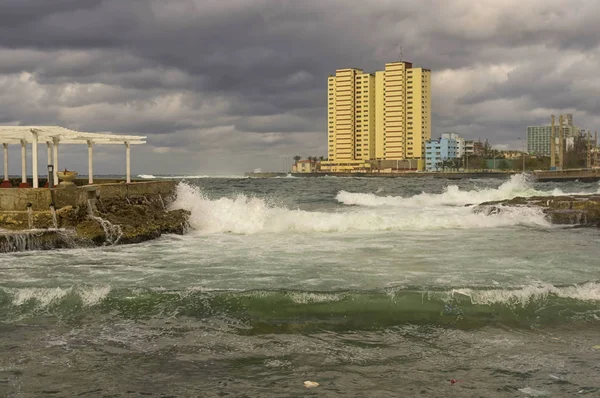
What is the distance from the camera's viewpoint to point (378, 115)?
187000mm

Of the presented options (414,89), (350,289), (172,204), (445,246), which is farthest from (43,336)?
(414,89)

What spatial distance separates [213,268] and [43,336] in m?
5.73

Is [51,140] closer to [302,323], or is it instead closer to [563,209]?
[302,323]

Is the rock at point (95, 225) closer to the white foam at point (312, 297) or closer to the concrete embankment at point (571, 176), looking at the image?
the white foam at point (312, 297)

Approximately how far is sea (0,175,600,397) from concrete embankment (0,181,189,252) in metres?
1.27

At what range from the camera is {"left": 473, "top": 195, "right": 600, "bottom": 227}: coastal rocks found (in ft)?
79.8

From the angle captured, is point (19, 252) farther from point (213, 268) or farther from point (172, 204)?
point (172, 204)

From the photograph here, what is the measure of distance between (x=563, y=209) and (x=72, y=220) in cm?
2025

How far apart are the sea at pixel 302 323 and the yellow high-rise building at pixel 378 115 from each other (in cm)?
17034

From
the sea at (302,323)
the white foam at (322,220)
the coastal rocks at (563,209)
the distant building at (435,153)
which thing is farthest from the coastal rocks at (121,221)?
the distant building at (435,153)

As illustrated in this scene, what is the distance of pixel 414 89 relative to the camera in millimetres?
181250

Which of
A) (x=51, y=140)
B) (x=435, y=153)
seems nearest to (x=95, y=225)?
(x=51, y=140)

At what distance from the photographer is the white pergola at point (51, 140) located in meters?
19.8

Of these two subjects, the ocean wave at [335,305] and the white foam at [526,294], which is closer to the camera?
the ocean wave at [335,305]
